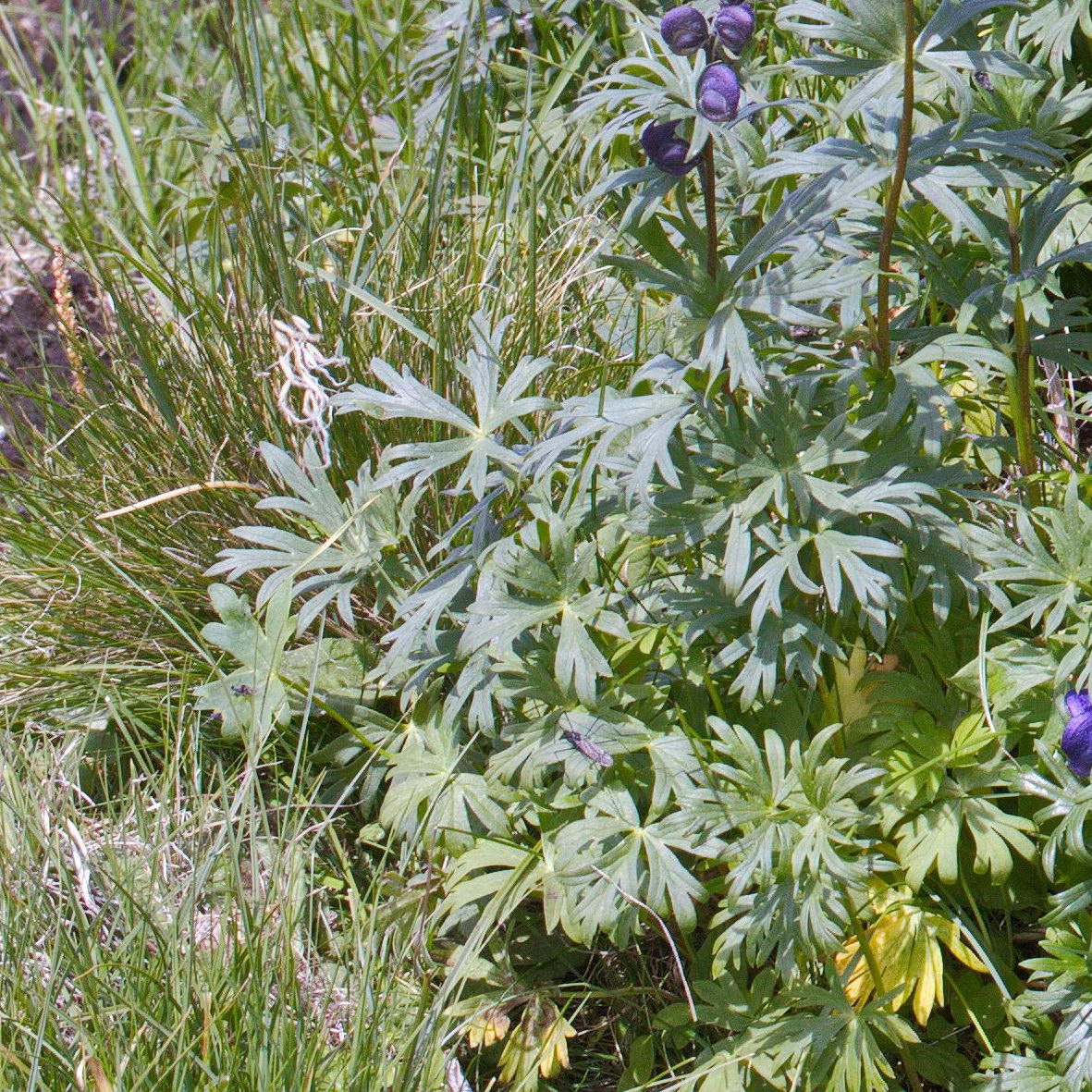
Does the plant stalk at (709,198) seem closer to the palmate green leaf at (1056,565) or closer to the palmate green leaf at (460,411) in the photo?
the palmate green leaf at (460,411)

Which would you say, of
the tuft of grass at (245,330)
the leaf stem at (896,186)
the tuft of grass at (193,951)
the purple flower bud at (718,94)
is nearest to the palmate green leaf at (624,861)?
the tuft of grass at (193,951)

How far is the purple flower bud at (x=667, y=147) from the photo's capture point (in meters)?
1.59

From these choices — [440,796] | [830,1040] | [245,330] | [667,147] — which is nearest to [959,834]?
[830,1040]

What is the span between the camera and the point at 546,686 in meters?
1.92

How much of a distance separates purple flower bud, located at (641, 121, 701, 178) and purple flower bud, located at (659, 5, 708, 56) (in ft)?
0.31

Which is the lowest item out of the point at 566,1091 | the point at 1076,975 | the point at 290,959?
the point at 566,1091

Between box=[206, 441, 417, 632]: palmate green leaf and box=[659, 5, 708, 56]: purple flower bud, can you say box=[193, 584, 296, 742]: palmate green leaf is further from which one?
box=[659, 5, 708, 56]: purple flower bud

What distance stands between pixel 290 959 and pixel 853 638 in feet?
3.23

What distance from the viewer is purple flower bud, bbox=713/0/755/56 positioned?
158 centimetres

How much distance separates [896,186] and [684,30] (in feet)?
1.10

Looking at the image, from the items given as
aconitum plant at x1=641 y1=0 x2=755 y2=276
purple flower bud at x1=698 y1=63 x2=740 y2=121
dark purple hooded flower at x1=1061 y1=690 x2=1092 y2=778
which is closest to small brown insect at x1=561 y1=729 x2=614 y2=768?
dark purple hooded flower at x1=1061 y1=690 x2=1092 y2=778

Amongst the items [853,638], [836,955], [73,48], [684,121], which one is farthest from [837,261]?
[73,48]

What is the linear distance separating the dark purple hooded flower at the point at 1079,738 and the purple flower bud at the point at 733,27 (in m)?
0.94

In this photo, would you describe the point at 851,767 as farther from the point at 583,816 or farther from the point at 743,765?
the point at 583,816
